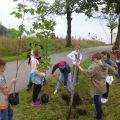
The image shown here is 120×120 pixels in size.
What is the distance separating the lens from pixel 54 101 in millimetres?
5652

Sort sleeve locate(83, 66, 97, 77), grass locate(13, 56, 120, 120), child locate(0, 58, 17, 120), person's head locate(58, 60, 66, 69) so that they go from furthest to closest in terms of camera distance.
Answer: person's head locate(58, 60, 66, 69) → grass locate(13, 56, 120, 120) → sleeve locate(83, 66, 97, 77) → child locate(0, 58, 17, 120)

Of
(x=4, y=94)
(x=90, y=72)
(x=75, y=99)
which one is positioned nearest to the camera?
(x=4, y=94)

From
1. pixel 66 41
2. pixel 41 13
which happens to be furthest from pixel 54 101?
→ pixel 66 41

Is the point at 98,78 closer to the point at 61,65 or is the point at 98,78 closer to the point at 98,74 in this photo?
the point at 98,74

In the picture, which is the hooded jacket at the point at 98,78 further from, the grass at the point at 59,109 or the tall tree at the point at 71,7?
the tall tree at the point at 71,7

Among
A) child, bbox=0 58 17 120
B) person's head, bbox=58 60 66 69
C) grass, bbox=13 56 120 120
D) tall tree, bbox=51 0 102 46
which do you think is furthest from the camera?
tall tree, bbox=51 0 102 46

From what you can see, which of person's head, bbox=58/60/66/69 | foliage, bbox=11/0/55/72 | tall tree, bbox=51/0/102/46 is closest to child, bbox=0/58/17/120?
foliage, bbox=11/0/55/72

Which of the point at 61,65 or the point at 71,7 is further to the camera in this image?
the point at 71,7

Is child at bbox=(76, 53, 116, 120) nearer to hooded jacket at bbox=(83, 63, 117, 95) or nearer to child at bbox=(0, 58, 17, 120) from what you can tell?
hooded jacket at bbox=(83, 63, 117, 95)

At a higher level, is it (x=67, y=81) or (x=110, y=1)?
(x=110, y=1)

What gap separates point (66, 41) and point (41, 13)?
20.4 metres

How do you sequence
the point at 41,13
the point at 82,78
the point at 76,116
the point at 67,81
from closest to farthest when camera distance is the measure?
the point at 41,13, the point at 76,116, the point at 67,81, the point at 82,78


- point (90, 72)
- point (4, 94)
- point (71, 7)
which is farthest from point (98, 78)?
point (71, 7)

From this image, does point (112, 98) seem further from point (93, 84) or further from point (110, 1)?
point (110, 1)
